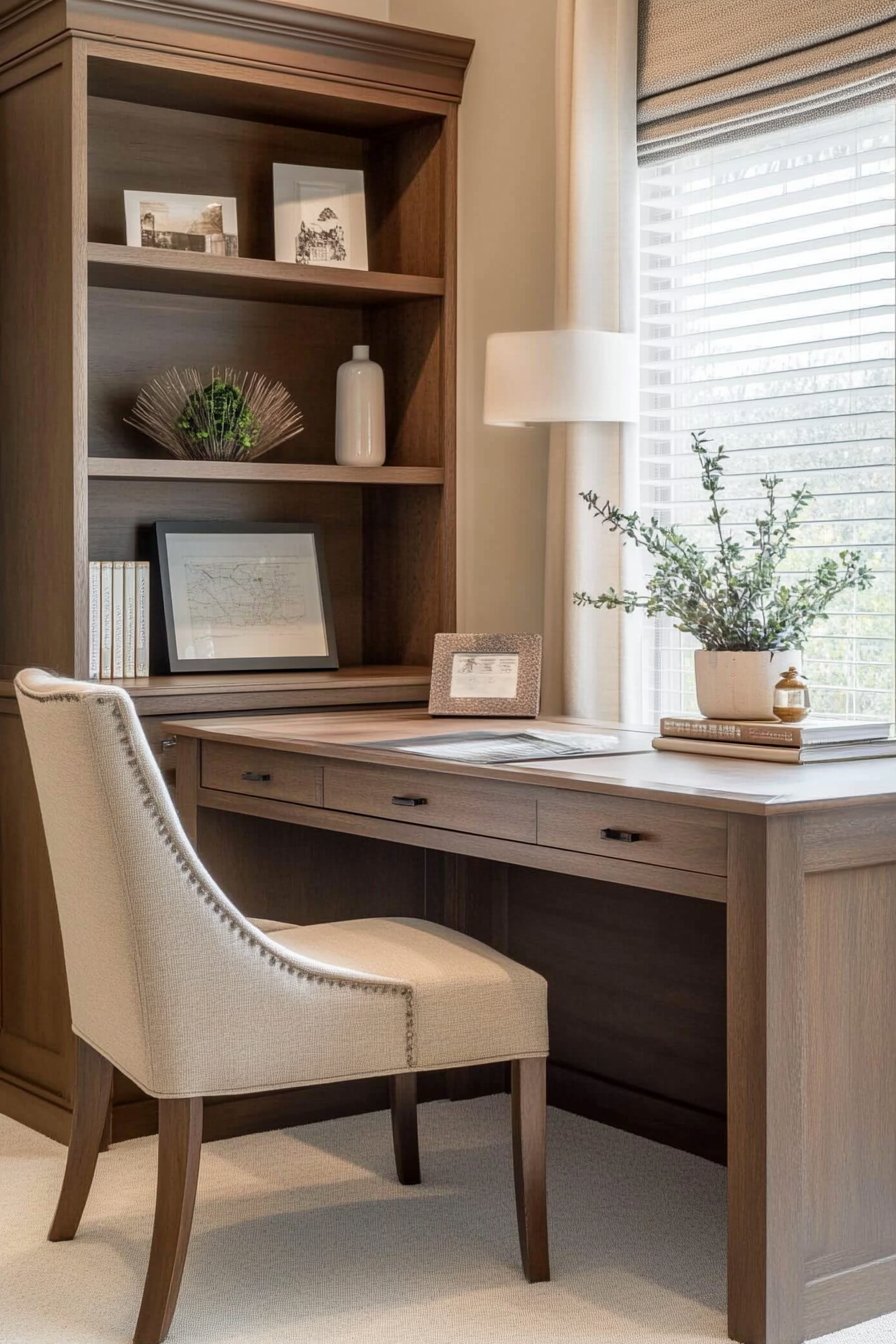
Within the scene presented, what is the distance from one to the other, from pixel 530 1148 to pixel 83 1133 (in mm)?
701

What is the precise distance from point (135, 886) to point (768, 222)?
174 centimetres

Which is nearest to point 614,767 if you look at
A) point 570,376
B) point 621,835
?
point 621,835

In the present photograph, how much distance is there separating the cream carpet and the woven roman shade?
6.25 feet

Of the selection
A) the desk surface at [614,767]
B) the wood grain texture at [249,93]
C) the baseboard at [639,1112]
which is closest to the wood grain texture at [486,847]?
the desk surface at [614,767]

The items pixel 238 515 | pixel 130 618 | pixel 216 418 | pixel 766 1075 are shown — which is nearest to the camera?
pixel 766 1075

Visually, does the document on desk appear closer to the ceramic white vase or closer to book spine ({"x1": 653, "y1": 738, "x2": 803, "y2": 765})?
book spine ({"x1": 653, "y1": 738, "x2": 803, "y2": 765})

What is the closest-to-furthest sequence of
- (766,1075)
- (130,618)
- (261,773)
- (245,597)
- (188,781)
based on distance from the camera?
(766,1075), (261,773), (188,781), (130,618), (245,597)

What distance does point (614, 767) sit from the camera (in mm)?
2367

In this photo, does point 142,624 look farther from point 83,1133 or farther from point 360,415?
point 83,1133

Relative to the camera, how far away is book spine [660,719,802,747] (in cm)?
243

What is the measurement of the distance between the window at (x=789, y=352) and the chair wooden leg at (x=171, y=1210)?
4.63 ft

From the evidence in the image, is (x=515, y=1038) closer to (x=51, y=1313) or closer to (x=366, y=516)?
(x=51, y=1313)

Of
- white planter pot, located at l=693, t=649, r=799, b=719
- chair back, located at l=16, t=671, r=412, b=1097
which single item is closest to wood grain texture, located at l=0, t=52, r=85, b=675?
chair back, located at l=16, t=671, r=412, b=1097

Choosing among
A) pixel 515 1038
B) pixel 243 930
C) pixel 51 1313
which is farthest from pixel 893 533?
pixel 51 1313
